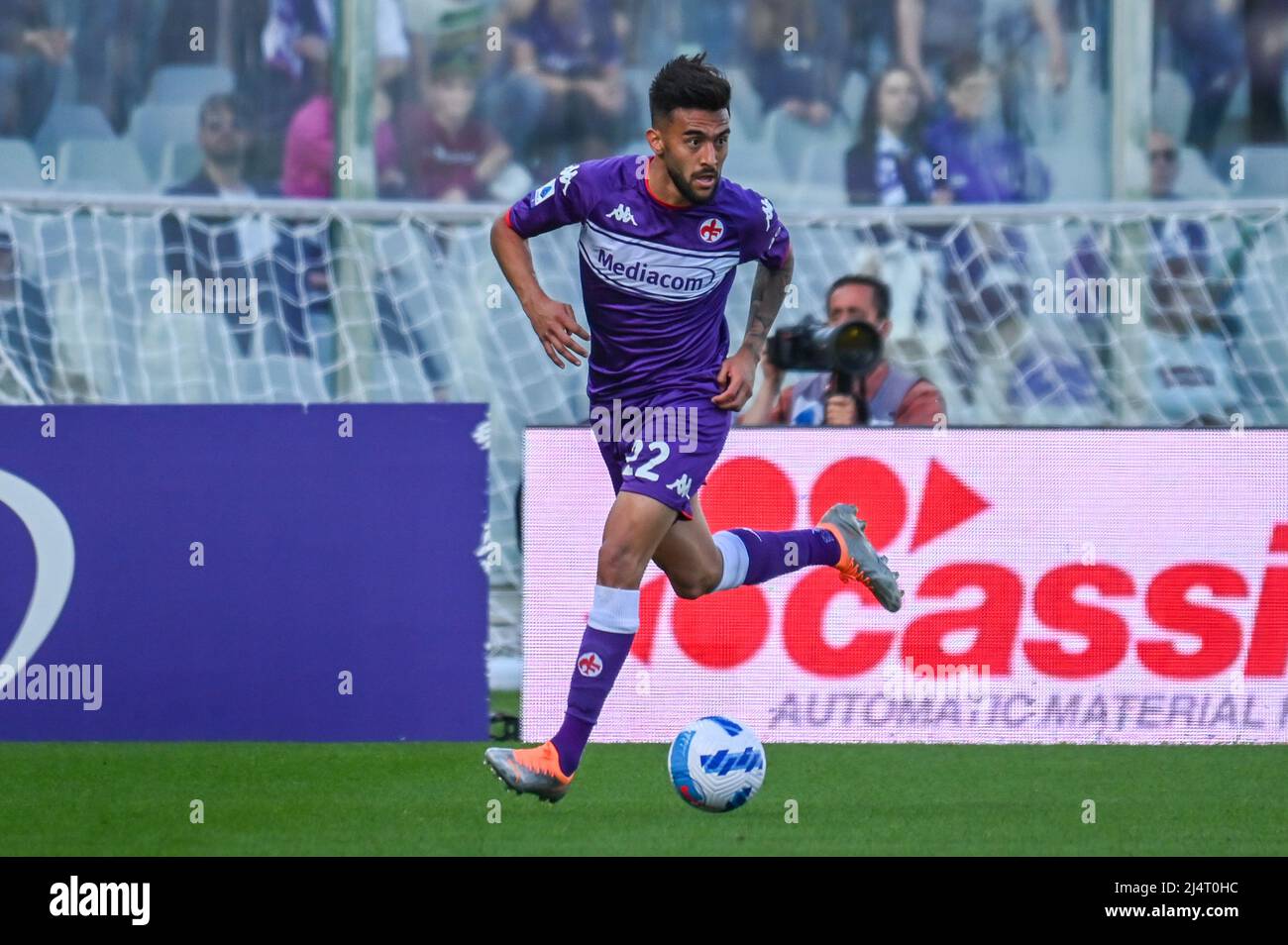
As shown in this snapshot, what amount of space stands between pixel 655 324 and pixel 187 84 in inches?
258

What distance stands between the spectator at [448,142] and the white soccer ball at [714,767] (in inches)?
258

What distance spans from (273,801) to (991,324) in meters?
5.95

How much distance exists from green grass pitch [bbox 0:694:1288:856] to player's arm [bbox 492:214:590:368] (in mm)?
1331

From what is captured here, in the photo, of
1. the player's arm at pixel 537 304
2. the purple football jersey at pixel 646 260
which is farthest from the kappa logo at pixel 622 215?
the player's arm at pixel 537 304

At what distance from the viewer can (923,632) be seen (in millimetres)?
7691

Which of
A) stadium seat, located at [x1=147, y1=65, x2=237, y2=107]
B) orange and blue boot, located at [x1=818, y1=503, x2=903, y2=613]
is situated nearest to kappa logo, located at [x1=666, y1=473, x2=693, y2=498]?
orange and blue boot, located at [x1=818, y1=503, x2=903, y2=613]

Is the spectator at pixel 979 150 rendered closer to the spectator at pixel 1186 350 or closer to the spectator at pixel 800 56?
the spectator at pixel 800 56

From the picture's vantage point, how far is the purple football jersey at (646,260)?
6.16 m

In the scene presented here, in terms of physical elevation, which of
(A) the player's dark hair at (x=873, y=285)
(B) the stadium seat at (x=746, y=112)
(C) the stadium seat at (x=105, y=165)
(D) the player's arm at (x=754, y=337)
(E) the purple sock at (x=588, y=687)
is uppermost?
(B) the stadium seat at (x=746, y=112)

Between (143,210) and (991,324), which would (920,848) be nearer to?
(991,324)

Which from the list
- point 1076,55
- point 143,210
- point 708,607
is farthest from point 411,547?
point 1076,55
